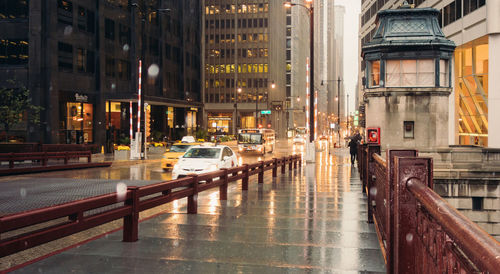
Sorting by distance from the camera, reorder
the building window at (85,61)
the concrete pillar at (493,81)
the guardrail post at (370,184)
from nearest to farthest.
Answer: the guardrail post at (370,184), the concrete pillar at (493,81), the building window at (85,61)

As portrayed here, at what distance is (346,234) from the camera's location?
8203 mm

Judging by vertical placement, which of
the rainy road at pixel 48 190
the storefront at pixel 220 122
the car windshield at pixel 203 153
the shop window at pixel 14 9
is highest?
the shop window at pixel 14 9

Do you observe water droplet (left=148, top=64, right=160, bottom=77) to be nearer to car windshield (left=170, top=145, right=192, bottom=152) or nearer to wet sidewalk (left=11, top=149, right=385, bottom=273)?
car windshield (left=170, top=145, right=192, bottom=152)

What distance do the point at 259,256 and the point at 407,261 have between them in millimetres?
2931

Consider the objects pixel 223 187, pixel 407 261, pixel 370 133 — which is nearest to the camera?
pixel 407 261

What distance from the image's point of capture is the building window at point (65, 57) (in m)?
39.1

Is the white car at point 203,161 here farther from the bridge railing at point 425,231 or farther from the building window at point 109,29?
the building window at point 109,29

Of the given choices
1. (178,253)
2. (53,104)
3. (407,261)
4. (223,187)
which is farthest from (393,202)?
(53,104)

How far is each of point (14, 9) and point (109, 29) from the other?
33.9 feet

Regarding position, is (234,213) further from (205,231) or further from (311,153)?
(311,153)

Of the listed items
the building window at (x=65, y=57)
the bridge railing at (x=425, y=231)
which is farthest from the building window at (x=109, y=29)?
the bridge railing at (x=425, y=231)

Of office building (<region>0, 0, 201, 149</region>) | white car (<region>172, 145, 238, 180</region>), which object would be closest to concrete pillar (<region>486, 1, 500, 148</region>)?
white car (<region>172, 145, 238, 180</region>)

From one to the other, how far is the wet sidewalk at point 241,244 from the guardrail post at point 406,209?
6.37 ft

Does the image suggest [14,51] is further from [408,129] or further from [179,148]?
[408,129]
